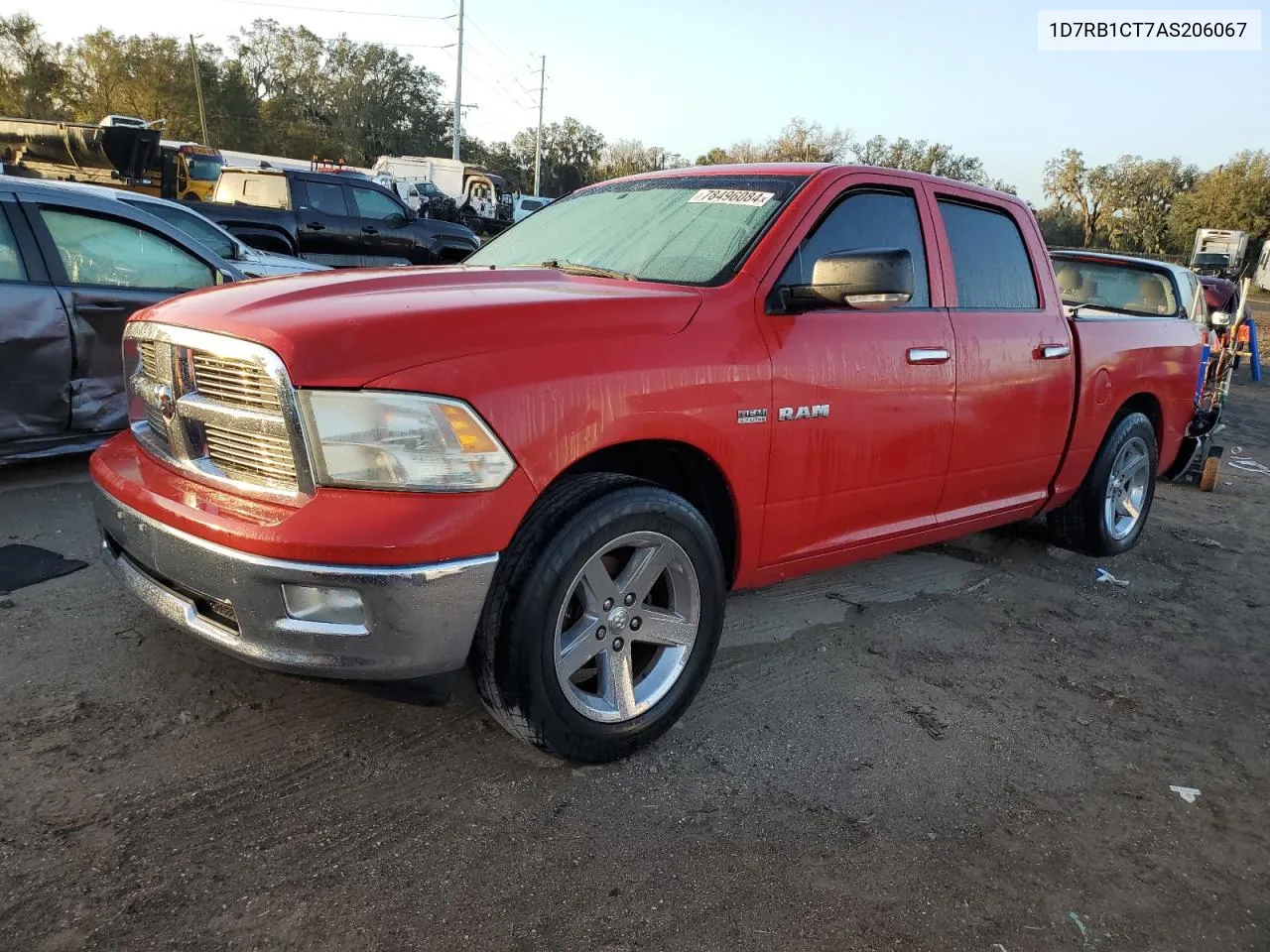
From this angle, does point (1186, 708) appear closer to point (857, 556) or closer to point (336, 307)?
point (857, 556)

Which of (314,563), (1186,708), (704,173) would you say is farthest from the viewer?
(704,173)

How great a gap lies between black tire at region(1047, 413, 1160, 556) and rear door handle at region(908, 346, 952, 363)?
178 cm

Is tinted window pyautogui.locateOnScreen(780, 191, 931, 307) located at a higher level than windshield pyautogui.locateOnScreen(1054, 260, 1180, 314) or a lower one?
higher

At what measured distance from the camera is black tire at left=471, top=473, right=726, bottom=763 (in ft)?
7.59

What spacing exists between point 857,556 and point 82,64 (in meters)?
68.1

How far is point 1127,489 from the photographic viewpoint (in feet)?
16.9

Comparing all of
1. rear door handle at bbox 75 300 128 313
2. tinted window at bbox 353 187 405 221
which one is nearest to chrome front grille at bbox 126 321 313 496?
rear door handle at bbox 75 300 128 313

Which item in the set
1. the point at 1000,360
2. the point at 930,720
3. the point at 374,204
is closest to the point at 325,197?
the point at 374,204

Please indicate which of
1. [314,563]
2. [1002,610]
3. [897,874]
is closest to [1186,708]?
[1002,610]

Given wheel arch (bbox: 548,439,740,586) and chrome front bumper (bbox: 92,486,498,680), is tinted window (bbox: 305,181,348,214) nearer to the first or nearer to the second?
wheel arch (bbox: 548,439,740,586)

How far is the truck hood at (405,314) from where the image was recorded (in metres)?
2.16

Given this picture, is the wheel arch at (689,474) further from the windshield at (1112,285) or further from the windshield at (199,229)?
the windshield at (1112,285)

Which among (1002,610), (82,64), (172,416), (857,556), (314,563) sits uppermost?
(82,64)

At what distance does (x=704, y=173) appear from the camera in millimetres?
3584
